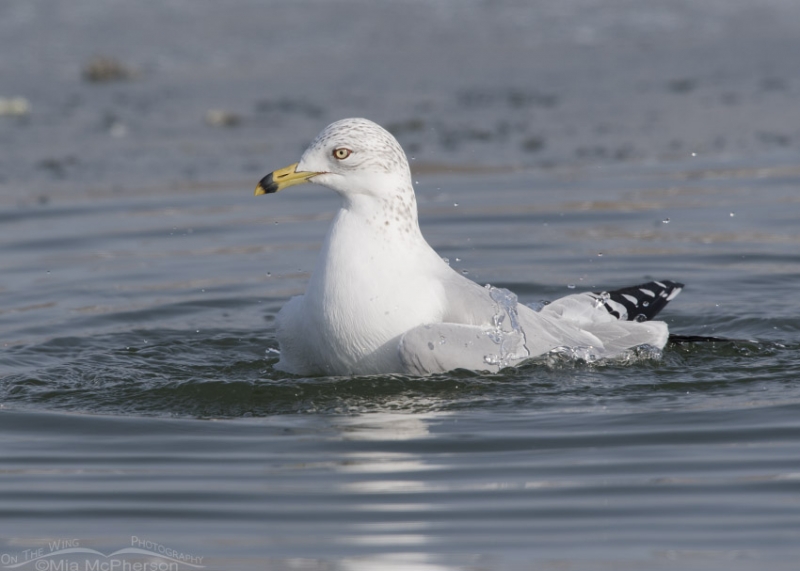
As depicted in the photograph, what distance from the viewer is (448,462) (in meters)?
5.38

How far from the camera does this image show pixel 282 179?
666 cm

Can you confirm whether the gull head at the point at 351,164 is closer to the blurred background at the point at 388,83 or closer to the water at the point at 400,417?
the water at the point at 400,417

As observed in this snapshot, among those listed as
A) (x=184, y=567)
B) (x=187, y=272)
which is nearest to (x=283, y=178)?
(x=184, y=567)

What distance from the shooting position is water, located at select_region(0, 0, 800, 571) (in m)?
4.83

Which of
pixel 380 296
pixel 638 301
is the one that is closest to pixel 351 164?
pixel 380 296

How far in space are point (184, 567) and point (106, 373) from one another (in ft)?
9.43

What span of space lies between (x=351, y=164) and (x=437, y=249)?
3.64 m

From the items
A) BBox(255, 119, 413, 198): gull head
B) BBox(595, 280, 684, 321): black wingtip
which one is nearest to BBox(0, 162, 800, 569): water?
BBox(595, 280, 684, 321): black wingtip

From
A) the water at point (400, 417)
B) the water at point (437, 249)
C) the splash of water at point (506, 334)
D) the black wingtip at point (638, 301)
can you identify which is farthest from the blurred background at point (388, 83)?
the splash of water at point (506, 334)

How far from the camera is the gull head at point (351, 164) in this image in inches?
257

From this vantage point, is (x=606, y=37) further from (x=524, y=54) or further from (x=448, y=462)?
(x=448, y=462)

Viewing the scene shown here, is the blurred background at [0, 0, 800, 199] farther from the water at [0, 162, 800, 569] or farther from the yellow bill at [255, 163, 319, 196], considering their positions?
the yellow bill at [255, 163, 319, 196]

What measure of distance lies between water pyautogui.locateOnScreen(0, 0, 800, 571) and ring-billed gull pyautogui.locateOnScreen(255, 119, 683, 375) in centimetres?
12

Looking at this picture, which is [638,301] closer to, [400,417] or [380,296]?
A: [380,296]
